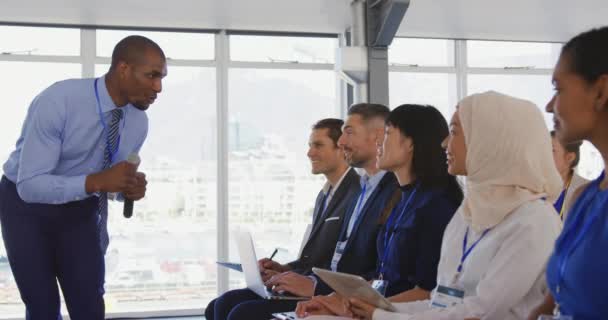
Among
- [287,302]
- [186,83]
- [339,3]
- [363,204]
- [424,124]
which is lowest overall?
[287,302]

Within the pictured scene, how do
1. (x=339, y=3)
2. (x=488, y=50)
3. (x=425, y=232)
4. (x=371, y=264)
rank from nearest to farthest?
(x=425, y=232) < (x=371, y=264) < (x=339, y=3) < (x=488, y=50)

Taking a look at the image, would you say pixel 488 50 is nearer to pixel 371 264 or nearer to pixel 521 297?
pixel 371 264

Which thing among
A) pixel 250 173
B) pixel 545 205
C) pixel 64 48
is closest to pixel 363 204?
pixel 545 205

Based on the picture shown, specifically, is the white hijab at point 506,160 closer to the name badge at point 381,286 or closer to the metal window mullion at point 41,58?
the name badge at point 381,286

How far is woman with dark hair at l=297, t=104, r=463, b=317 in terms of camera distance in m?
2.42

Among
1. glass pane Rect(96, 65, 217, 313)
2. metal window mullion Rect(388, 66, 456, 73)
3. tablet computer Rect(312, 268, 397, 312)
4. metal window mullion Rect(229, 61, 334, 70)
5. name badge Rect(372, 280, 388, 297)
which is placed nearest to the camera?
tablet computer Rect(312, 268, 397, 312)

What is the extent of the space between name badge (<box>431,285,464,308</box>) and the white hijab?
19 centimetres

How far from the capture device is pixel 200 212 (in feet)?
23.0

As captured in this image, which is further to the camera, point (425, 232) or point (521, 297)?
point (425, 232)

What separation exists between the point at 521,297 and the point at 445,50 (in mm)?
6019

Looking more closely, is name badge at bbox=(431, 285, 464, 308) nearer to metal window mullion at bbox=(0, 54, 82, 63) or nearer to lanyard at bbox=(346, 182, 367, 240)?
lanyard at bbox=(346, 182, 367, 240)

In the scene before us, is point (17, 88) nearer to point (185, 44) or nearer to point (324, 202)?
point (185, 44)

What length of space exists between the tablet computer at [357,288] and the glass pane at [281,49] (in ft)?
16.8

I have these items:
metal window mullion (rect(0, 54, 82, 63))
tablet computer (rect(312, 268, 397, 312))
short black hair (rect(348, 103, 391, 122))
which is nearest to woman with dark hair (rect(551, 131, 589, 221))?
short black hair (rect(348, 103, 391, 122))
